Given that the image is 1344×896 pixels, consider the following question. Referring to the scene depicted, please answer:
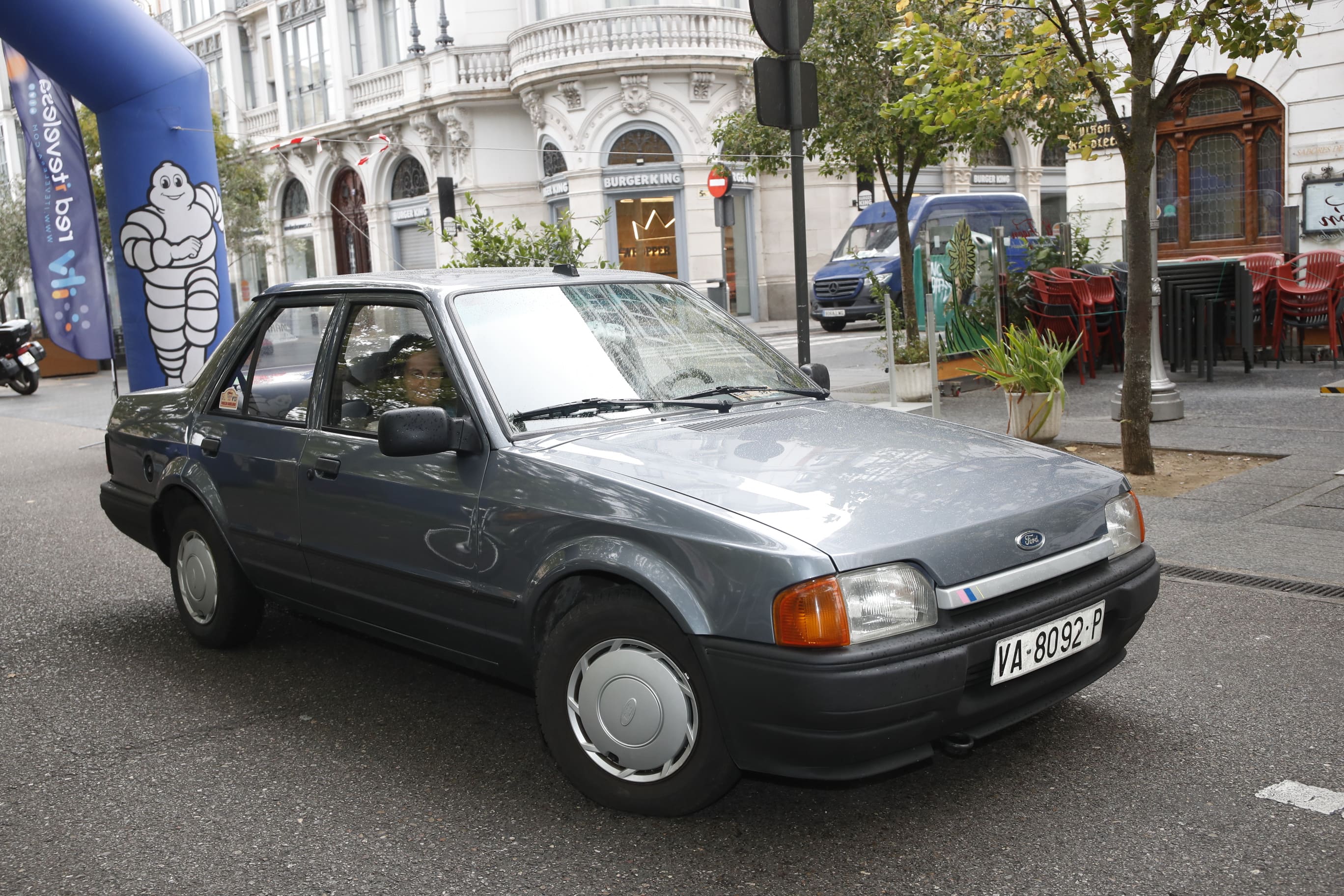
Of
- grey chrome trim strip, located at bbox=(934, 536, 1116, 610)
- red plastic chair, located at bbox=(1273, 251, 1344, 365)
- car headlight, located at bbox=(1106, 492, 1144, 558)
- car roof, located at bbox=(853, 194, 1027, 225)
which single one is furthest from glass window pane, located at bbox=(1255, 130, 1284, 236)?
grey chrome trim strip, located at bbox=(934, 536, 1116, 610)

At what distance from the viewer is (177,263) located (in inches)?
431

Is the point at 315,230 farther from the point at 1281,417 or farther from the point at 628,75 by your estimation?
the point at 1281,417

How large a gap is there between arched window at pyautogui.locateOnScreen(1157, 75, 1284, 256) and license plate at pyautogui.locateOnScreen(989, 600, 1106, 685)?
12.5m

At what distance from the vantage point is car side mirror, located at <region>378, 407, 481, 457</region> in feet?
12.0

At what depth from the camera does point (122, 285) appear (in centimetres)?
1094

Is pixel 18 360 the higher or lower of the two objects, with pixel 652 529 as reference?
higher

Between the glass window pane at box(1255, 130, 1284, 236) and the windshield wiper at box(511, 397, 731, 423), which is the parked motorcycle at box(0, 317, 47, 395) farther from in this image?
the windshield wiper at box(511, 397, 731, 423)

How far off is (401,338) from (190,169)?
24.9ft

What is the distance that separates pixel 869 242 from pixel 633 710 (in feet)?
75.6

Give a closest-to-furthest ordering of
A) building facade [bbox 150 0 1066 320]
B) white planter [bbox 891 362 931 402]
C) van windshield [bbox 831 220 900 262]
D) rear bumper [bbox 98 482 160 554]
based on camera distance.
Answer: rear bumper [bbox 98 482 160 554]
white planter [bbox 891 362 931 402]
van windshield [bbox 831 220 900 262]
building facade [bbox 150 0 1066 320]

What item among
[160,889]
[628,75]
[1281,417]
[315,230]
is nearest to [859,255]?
[628,75]

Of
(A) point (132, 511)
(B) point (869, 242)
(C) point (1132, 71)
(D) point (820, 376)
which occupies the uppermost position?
(C) point (1132, 71)

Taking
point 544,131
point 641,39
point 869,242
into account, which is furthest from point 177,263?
point 544,131

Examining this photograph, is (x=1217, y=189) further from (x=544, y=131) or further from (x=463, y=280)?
(x=544, y=131)
